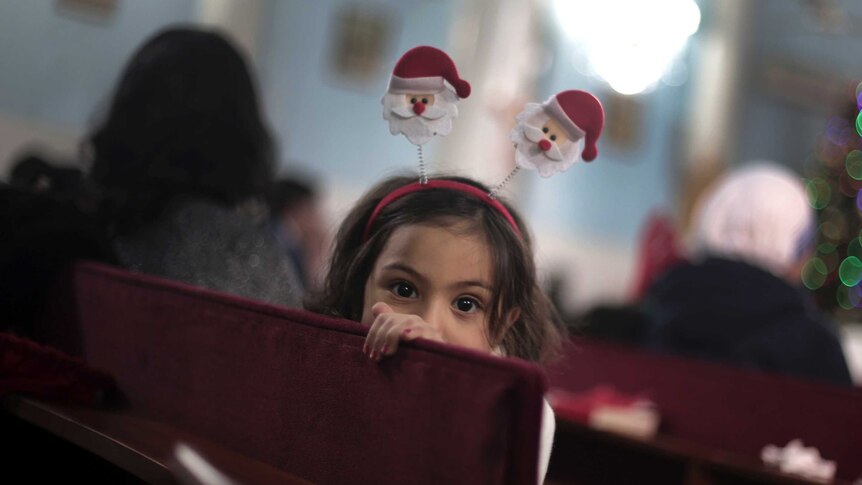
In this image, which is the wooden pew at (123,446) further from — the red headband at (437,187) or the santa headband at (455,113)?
the santa headband at (455,113)

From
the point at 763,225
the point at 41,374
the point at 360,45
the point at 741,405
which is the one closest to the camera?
the point at 41,374

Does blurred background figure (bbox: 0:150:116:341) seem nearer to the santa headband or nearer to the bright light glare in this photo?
the santa headband

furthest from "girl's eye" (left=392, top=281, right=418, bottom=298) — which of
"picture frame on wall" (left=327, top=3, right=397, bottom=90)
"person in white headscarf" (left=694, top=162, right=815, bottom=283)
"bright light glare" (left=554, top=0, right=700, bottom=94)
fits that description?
"bright light glare" (left=554, top=0, right=700, bottom=94)

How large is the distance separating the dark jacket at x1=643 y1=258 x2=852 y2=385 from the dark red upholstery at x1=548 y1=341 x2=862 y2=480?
315mm

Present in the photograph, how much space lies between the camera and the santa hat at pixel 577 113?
1662mm

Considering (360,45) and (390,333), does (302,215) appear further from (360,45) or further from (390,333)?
(390,333)

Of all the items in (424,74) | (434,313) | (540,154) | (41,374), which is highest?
(424,74)

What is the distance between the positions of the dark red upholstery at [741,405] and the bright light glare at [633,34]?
4.19 metres

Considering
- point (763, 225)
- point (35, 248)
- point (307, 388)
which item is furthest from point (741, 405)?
point (35, 248)

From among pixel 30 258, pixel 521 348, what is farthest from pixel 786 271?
pixel 30 258

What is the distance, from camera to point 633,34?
746 centimetres

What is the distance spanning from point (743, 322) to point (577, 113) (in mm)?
2247

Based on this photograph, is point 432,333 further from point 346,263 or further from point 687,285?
point 687,285

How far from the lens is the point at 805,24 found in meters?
10.5
